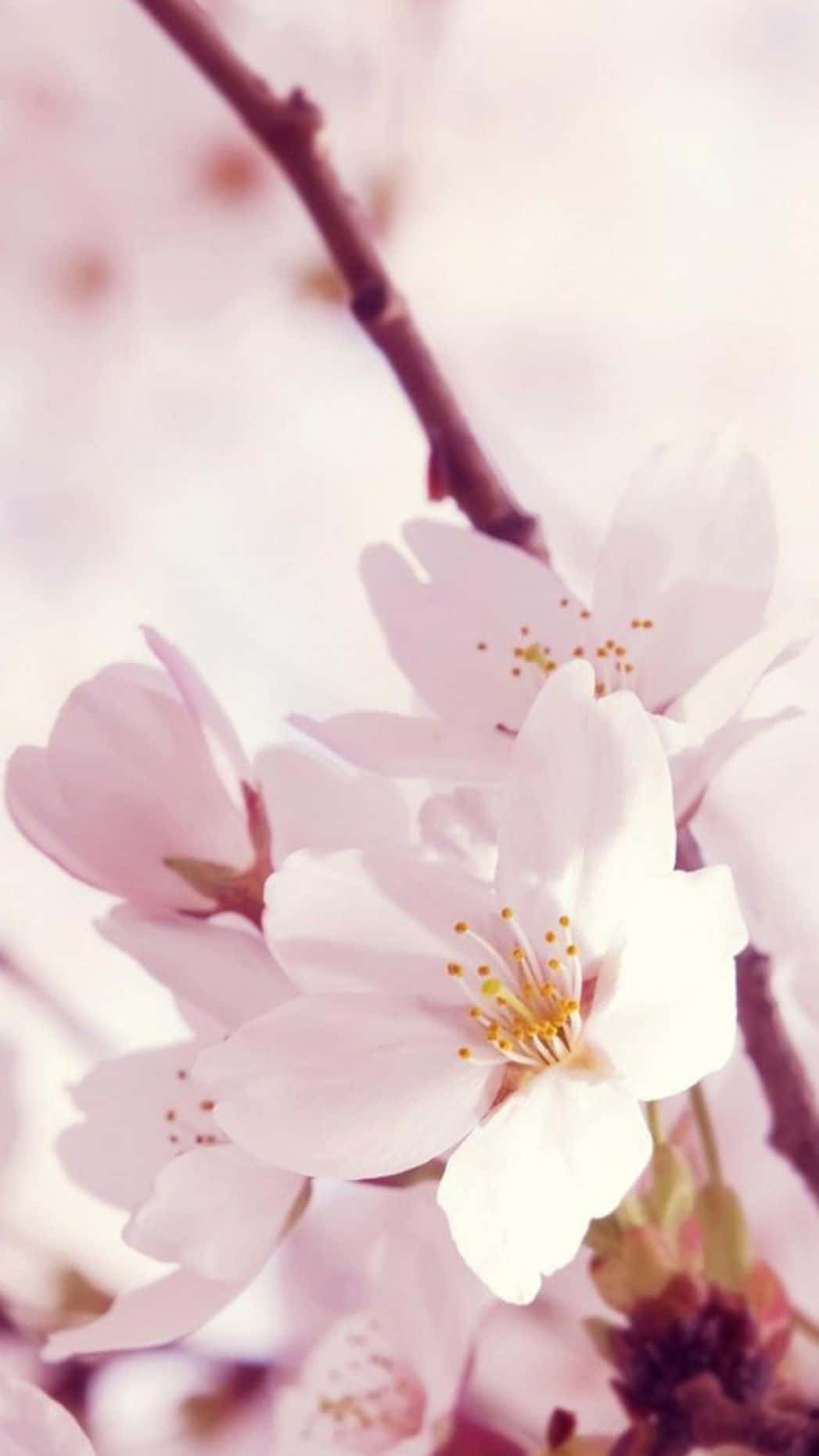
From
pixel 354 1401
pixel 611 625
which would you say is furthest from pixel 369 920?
pixel 354 1401

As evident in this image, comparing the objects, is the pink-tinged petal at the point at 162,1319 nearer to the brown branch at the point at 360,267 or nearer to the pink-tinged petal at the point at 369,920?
the pink-tinged petal at the point at 369,920

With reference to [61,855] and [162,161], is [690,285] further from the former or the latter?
[61,855]

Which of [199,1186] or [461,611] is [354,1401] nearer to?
[199,1186]

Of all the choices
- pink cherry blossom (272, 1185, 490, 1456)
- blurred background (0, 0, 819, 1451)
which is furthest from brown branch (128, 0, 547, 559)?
pink cherry blossom (272, 1185, 490, 1456)

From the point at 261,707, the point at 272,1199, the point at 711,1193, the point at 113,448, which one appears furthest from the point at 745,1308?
the point at 113,448

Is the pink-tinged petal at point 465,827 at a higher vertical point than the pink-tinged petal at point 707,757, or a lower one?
higher

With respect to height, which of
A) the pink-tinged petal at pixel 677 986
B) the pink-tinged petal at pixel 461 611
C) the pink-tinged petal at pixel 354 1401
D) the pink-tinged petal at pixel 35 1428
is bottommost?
the pink-tinged petal at pixel 354 1401

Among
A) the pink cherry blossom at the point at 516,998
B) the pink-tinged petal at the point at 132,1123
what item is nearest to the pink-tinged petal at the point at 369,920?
the pink cherry blossom at the point at 516,998

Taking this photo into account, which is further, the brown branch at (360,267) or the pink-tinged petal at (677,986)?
the brown branch at (360,267)
